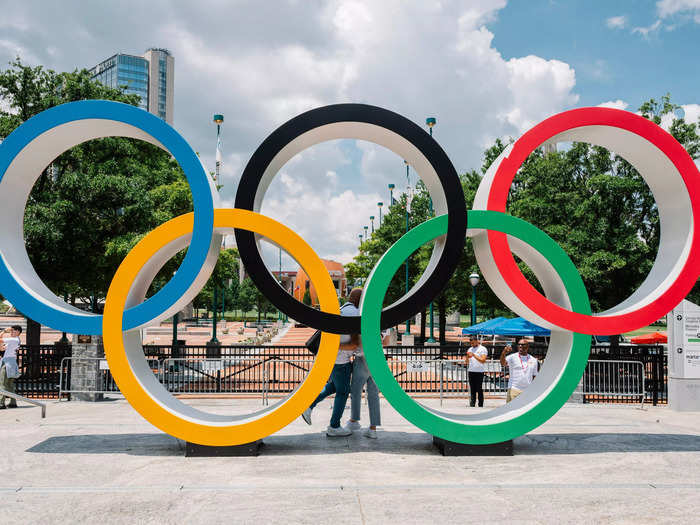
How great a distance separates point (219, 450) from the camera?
732 cm

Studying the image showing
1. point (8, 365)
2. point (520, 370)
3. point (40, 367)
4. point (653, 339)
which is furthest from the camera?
point (653, 339)

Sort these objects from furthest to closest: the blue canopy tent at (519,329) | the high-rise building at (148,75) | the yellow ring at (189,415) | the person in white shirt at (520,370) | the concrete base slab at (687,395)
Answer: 1. the high-rise building at (148,75)
2. the blue canopy tent at (519,329)
3. the concrete base slab at (687,395)
4. the person in white shirt at (520,370)
5. the yellow ring at (189,415)

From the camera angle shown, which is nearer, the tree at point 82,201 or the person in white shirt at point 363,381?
the person in white shirt at point 363,381

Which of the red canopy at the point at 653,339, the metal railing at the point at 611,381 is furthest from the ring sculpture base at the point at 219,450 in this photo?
the red canopy at the point at 653,339

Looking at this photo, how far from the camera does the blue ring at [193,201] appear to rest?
23.6 feet

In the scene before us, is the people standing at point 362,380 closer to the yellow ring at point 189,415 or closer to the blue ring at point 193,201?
the yellow ring at point 189,415

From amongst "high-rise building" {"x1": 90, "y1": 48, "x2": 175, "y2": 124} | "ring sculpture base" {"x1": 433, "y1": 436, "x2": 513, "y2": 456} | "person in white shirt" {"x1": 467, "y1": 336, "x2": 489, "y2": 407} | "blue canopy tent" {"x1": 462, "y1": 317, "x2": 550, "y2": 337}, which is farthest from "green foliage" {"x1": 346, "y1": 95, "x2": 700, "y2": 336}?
"high-rise building" {"x1": 90, "y1": 48, "x2": 175, "y2": 124}

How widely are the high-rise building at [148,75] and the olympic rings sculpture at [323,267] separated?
152 meters

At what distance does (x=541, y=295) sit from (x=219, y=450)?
4.74 metres

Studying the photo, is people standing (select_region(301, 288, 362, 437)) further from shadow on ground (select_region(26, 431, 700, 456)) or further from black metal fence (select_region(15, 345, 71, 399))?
black metal fence (select_region(15, 345, 71, 399))

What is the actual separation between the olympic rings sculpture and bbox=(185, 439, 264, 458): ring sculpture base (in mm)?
190

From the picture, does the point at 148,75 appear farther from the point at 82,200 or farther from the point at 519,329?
the point at 519,329

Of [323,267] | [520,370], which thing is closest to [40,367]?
[323,267]

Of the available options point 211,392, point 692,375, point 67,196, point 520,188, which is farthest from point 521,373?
point 520,188
